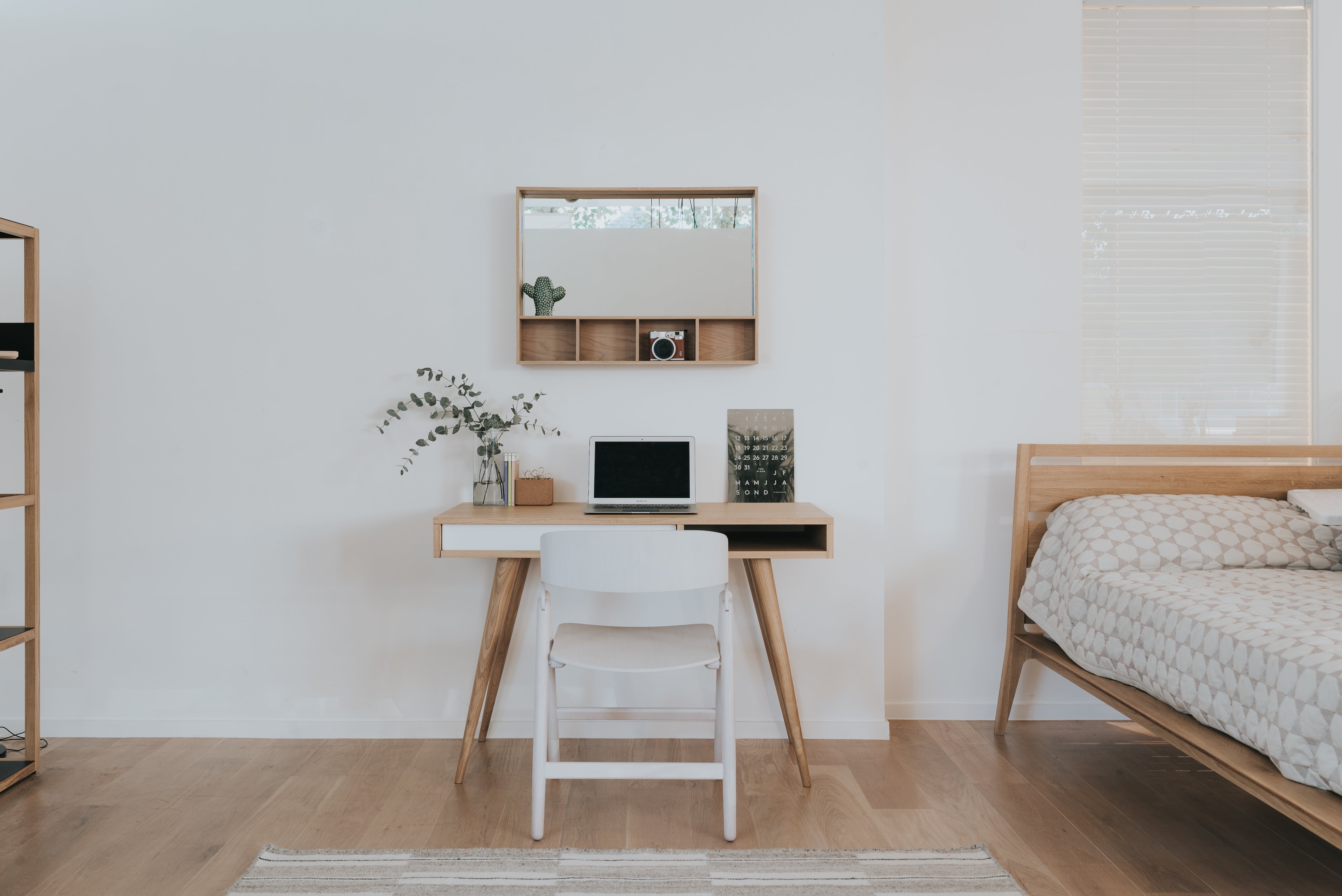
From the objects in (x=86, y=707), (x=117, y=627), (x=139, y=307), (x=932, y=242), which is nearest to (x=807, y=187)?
(x=932, y=242)

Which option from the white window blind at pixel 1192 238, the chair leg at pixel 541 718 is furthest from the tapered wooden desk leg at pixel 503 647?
→ the white window blind at pixel 1192 238

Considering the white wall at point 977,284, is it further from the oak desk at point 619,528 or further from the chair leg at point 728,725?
the chair leg at point 728,725

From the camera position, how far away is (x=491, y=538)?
215cm

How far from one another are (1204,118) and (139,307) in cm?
379

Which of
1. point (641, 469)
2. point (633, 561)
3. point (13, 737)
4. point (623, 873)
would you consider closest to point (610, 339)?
point (641, 469)

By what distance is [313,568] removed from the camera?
2549 mm

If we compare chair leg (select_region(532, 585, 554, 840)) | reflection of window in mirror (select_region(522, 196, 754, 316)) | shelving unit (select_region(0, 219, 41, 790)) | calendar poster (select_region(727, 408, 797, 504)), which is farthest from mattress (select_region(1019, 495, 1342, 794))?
shelving unit (select_region(0, 219, 41, 790))

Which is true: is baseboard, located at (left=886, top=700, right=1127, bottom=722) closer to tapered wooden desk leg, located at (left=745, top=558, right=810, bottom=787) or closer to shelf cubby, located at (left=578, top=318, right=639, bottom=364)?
tapered wooden desk leg, located at (left=745, top=558, right=810, bottom=787)

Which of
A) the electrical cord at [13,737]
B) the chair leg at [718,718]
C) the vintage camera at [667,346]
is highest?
the vintage camera at [667,346]

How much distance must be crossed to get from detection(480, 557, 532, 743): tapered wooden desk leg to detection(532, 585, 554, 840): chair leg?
39cm

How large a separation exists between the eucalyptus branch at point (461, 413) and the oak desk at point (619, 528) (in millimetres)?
281

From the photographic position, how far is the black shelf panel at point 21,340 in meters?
2.16

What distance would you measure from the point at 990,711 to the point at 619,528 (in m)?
1.61

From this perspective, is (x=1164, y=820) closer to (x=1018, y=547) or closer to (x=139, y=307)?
(x=1018, y=547)
